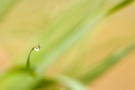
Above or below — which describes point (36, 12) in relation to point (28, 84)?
above

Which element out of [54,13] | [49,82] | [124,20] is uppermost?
[124,20]

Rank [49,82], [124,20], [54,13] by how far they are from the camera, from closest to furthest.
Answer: [49,82], [54,13], [124,20]

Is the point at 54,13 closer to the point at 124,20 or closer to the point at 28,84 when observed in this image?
the point at 28,84

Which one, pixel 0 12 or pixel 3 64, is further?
pixel 3 64

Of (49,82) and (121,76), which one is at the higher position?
(121,76)

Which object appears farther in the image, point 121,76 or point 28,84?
point 121,76

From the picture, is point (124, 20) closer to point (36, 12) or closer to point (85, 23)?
point (36, 12)

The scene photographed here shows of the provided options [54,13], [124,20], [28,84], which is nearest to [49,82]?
[28,84]

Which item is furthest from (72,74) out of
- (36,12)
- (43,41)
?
(36,12)

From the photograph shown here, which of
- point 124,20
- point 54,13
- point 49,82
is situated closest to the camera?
point 49,82
